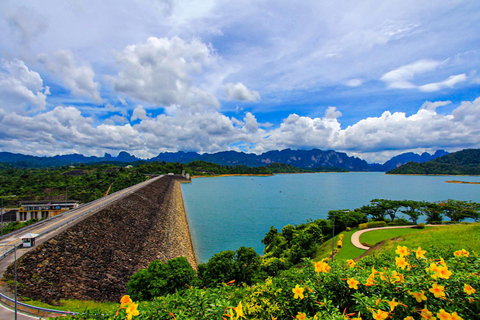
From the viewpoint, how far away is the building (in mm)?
33438

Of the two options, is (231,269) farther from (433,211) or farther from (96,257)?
(433,211)

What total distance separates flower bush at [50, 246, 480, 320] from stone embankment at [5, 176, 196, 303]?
8.13m

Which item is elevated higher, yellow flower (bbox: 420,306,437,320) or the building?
yellow flower (bbox: 420,306,437,320)

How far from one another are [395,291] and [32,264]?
43.3 ft

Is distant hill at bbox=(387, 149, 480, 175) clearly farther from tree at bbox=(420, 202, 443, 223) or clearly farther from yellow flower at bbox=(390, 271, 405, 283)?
yellow flower at bbox=(390, 271, 405, 283)

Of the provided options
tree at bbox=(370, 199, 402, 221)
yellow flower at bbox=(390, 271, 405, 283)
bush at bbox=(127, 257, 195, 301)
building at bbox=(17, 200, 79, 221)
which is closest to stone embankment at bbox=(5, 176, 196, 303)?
bush at bbox=(127, 257, 195, 301)

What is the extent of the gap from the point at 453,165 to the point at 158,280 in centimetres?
21504

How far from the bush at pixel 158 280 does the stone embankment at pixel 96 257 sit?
187cm

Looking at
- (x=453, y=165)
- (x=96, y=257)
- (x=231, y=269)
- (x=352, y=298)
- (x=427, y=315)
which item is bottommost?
(x=231, y=269)

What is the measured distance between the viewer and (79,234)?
13.4m

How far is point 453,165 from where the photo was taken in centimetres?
15350

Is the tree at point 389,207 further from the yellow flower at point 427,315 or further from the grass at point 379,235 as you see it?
the yellow flower at point 427,315

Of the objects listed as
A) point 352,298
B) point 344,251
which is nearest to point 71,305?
point 352,298

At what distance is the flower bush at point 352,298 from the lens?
2.48 m
